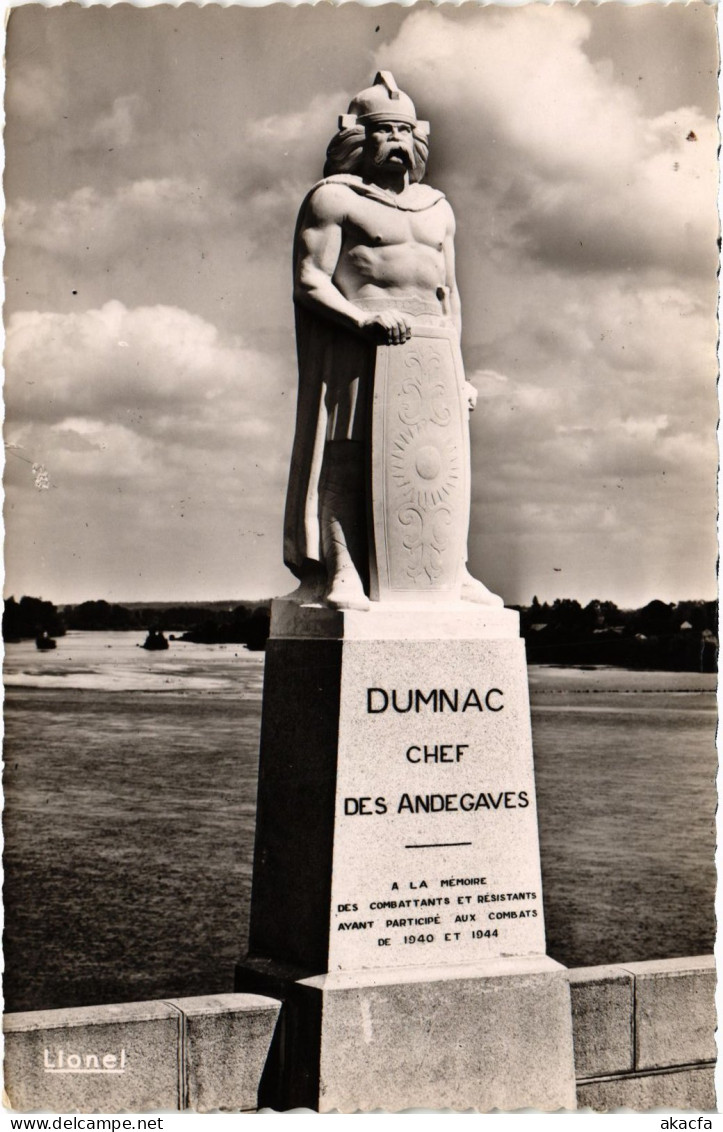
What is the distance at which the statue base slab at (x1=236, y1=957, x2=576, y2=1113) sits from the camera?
7.33 m

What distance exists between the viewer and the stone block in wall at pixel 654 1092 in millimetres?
8180

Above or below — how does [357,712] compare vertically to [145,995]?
above

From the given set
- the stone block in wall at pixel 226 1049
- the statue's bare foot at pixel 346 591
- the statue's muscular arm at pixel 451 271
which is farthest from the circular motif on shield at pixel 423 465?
the stone block in wall at pixel 226 1049

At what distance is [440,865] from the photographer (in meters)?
7.70

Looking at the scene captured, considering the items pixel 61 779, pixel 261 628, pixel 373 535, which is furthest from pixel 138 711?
pixel 373 535

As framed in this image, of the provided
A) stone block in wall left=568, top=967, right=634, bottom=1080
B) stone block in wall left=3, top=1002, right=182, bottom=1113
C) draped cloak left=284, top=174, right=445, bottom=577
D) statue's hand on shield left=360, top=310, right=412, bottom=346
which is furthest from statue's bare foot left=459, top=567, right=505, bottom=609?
stone block in wall left=3, top=1002, right=182, bottom=1113

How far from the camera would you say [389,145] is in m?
7.92

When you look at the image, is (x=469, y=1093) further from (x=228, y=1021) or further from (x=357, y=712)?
(x=357, y=712)

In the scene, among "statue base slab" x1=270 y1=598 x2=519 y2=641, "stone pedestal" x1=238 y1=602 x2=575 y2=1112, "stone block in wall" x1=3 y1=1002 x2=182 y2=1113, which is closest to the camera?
"stone block in wall" x1=3 y1=1002 x2=182 y2=1113

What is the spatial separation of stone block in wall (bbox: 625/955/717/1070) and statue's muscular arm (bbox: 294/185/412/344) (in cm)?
341

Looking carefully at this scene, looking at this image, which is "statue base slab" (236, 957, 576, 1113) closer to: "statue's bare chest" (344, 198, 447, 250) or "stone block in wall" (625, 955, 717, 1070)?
"stone block in wall" (625, 955, 717, 1070)

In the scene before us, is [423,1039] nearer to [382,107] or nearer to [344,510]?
[344,510]
